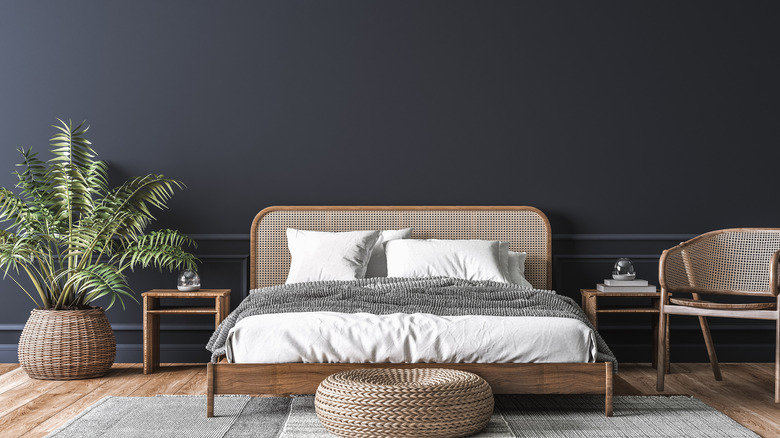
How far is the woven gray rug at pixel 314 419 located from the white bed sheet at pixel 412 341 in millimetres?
262

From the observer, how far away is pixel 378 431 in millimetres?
2689

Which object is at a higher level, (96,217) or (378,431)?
(96,217)

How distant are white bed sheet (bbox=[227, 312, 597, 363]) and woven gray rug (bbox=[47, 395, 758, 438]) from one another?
262mm

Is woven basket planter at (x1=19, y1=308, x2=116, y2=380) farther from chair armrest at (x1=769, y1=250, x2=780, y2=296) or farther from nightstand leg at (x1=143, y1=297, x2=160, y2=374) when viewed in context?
chair armrest at (x1=769, y1=250, x2=780, y2=296)

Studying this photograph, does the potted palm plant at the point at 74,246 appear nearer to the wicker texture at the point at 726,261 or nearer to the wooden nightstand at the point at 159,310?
the wooden nightstand at the point at 159,310

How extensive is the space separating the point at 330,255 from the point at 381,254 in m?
0.38

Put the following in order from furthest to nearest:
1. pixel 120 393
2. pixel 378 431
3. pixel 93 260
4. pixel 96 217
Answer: pixel 93 260 < pixel 96 217 < pixel 120 393 < pixel 378 431

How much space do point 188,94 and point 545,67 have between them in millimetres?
2413

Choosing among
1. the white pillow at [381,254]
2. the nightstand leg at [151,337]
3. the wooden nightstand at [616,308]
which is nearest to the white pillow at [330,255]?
the white pillow at [381,254]

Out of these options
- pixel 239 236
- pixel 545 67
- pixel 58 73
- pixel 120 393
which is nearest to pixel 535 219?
pixel 545 67

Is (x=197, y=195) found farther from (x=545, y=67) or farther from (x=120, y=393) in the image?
(x=545, y=67)

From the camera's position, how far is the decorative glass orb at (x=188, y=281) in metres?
4.30

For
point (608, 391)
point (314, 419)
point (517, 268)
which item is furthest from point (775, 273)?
point (314, 419)

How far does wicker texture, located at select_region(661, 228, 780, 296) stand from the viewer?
4.14 metres
